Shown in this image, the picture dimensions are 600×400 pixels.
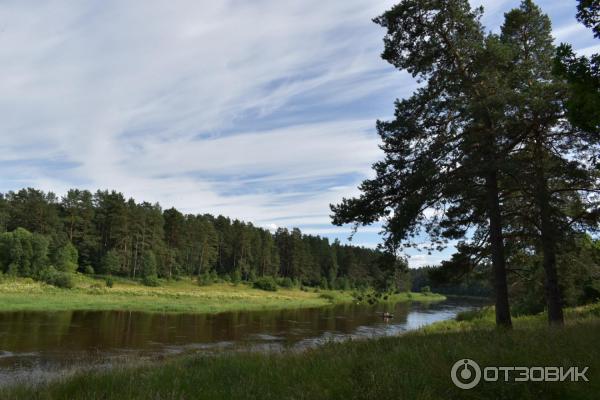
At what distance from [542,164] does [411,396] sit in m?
12.2

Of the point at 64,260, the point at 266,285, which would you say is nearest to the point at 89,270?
the point at 64,260

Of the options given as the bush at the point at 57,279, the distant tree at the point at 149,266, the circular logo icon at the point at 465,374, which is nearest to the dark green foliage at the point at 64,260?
the bush at the point at 57,279

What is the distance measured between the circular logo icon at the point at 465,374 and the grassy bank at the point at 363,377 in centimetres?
11

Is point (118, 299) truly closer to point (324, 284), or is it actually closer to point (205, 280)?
point (205, 280)

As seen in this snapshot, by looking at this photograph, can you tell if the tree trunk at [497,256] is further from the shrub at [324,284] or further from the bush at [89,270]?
the shrub at [324,284]

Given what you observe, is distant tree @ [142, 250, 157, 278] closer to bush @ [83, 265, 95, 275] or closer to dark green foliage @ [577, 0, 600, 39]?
bush @ [83, 265, 95, 275]

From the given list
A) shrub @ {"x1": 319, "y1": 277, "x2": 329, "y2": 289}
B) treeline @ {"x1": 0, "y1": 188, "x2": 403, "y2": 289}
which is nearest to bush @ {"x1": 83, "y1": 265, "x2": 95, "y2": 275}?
treeline @ {"x1": 0, "y1": 188, "x2": 403, "y2": 289}

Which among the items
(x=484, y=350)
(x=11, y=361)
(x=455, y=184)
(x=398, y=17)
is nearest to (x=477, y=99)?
(x=455, y=184)

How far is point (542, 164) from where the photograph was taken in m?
14.3

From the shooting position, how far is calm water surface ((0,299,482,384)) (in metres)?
18.3

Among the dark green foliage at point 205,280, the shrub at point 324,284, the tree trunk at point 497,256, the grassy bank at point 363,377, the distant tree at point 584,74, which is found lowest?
the shrub at point 324,284

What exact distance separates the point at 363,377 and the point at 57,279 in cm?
6153

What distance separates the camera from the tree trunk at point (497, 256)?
13.4 m

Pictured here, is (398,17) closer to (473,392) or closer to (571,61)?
(571,61)
